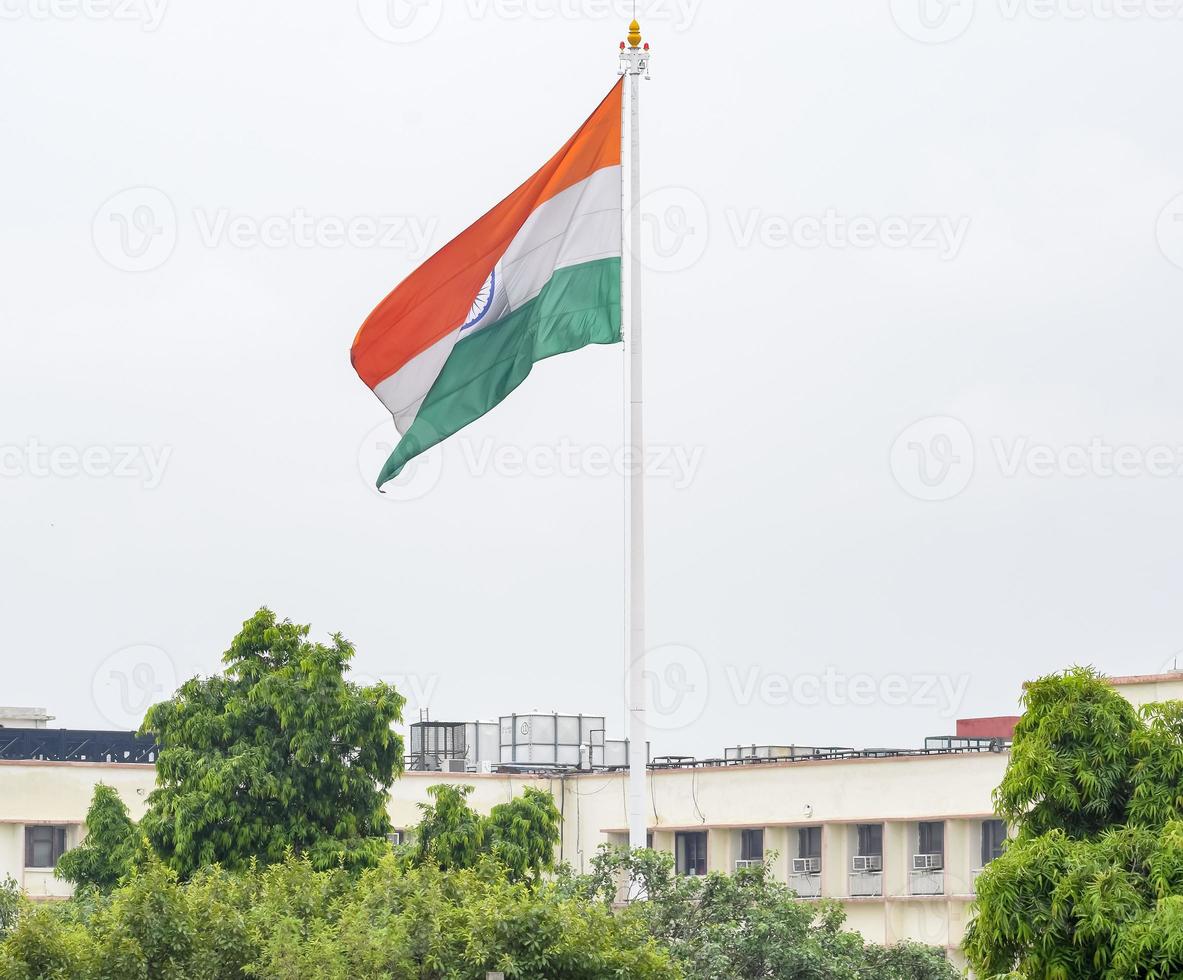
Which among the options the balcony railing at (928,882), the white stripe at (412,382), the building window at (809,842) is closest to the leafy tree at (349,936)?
the white stripe at (412,382)

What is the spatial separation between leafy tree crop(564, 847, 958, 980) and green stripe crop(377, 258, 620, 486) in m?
6.14

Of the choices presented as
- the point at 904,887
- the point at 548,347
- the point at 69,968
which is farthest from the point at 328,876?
the point at 904,887

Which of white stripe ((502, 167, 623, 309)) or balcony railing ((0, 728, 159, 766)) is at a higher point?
white stripe ((502, 167, 623, 309))

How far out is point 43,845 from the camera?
175ft

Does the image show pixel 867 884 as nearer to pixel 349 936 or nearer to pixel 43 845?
pixel 43 845

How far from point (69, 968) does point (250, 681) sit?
530 inches

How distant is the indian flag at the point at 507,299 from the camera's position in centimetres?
2828

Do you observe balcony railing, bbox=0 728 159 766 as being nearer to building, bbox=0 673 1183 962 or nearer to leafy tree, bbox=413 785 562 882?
building, bbox=0 673 1183 962

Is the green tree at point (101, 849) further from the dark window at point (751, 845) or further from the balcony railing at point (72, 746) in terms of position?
the dark window at point (751, 845)

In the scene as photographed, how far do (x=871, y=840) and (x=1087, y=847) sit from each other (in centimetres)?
2837

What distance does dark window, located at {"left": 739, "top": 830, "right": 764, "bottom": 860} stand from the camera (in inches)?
2008

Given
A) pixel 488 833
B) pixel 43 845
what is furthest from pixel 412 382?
pixel 43 845

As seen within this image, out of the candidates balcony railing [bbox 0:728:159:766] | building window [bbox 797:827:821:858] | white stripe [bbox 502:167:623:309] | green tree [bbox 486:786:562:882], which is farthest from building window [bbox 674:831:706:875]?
white stripe [bbox 502:167:623:309]

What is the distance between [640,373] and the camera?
1113 inches
